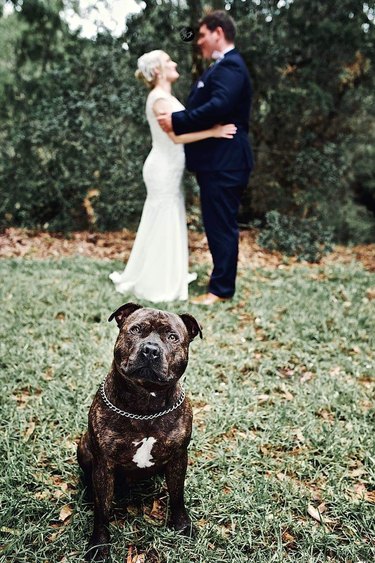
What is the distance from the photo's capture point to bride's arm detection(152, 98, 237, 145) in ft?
16.2

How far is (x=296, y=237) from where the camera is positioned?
8523mm

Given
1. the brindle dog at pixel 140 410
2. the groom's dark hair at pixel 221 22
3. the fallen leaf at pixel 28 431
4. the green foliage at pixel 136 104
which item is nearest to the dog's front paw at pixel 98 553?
the brindle dog at pixel 140 410

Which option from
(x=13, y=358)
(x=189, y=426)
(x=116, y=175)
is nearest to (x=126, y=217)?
(x=116, y=175)

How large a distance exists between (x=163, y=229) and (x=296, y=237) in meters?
3.68

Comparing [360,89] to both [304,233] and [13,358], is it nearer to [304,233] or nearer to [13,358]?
[304,233]

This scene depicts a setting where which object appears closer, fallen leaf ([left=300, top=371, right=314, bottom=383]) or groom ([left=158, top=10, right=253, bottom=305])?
fallen leaf ([left=300, top=371, right=314, bottom=383])

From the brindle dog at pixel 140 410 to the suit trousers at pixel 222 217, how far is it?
3124 mm

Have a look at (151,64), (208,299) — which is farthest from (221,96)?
(208,299)

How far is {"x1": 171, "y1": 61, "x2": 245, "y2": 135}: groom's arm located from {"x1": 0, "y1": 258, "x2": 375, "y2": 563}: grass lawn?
1.89 metres

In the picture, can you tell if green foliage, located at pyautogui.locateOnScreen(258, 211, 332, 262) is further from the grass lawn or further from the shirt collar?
the shirt collar

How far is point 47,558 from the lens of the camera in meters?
2.21

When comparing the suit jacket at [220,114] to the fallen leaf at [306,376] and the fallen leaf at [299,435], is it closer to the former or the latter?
the fallen leaf at [306,376]

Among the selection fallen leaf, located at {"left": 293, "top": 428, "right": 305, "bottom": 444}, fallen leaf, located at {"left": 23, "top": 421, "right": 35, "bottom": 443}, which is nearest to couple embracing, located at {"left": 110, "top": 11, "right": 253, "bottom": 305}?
fallen leaf, located at {"left": 293, "top": 428, "right": 305, "bottom": 444}

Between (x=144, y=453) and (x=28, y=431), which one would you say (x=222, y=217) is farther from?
(x=144, y=453)
